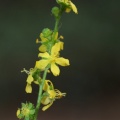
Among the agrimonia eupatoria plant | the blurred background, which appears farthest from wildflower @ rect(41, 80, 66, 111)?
the blurred background

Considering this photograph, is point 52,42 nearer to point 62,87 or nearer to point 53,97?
point 53,97

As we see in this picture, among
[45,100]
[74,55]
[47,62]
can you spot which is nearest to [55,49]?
[47,62]

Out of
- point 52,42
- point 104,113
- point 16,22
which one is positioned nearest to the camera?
point 52,42

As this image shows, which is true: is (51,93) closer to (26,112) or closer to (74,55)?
(26,112)

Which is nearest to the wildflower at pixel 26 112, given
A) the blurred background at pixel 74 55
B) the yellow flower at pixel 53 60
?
the yellow flower at pixel 53 60

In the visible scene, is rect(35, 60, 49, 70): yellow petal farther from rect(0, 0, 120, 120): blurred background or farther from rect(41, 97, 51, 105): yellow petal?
rect(0, 0, 120, 120): blurred background

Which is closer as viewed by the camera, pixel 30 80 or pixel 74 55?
pixel 30 80

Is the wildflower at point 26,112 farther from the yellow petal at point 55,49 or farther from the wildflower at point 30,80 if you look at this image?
the yellow petal at point 55,49

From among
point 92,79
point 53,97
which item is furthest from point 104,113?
point 53,97
